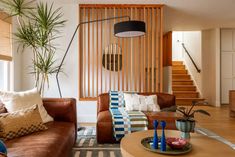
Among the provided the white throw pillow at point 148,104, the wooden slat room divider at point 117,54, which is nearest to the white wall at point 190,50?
the wooden slat room divider at point 117,54

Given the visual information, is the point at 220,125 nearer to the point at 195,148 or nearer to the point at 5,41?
the point at 195,148

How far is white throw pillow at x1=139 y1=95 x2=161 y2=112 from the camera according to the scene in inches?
144

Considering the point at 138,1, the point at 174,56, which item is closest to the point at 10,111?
the point at 138,1

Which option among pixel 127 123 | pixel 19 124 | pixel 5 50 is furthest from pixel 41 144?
pixel 5 50

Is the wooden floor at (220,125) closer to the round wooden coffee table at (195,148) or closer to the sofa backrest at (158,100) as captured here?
the sofa backrest at (158,100)

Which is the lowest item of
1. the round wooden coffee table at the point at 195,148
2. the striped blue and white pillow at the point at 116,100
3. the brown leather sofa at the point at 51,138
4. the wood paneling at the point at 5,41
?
the round wooden coffee table at the point at 195,148

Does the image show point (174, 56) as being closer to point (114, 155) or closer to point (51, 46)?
point (51, 46)

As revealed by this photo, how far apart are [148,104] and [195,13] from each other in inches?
127

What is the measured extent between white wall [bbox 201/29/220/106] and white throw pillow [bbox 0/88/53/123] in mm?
5976

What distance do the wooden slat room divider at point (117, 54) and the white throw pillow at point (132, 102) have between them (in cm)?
129

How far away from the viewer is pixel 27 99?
259 centimetres

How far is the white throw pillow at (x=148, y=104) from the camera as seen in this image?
12.0 ft

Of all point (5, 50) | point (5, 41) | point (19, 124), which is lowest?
point (19, 124)

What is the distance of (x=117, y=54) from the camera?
519 cm
